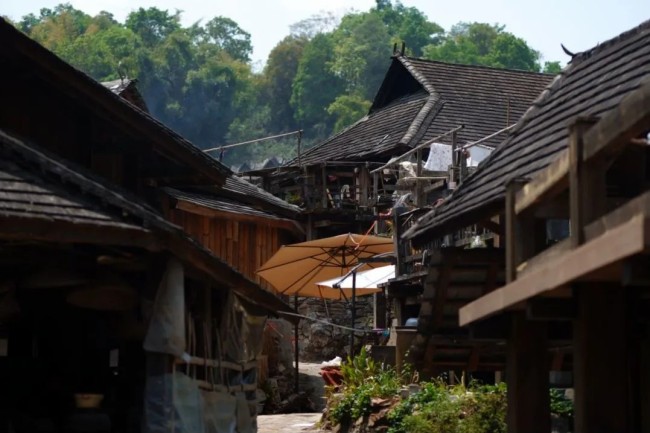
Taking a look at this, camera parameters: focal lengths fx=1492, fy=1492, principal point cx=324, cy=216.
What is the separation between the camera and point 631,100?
26.9ft

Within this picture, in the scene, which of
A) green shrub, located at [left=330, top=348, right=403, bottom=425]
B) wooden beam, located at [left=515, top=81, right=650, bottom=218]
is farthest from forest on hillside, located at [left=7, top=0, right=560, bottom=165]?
wooden beam, located at [left=515, top=81, right=650, bottom=218]

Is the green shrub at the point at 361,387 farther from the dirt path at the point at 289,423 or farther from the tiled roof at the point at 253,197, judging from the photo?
the tiled roof at the point at 253,197

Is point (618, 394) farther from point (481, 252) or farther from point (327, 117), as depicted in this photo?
point (327, 117)

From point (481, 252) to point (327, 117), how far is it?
84.1 meters

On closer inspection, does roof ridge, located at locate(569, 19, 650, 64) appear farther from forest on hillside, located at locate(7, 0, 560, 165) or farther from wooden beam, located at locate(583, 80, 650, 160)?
forest on hillside, located at locate(7, 0, 560, 165)

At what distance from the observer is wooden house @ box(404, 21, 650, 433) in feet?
28.3

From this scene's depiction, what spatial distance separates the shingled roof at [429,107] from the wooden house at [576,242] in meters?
25.7

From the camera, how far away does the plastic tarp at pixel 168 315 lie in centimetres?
1367

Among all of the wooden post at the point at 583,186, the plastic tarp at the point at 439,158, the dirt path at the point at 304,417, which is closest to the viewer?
the wooden post at the point at 583,186

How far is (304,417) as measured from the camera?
25984 mm

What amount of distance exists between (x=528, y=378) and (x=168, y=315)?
350 cm

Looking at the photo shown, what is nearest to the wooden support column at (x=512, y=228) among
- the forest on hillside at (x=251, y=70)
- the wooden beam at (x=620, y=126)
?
the wooden beam at (x=620, y=126)

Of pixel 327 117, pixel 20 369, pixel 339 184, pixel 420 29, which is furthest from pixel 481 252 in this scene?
pixel 420 29

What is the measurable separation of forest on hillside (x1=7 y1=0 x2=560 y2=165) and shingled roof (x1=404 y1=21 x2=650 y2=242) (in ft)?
230
